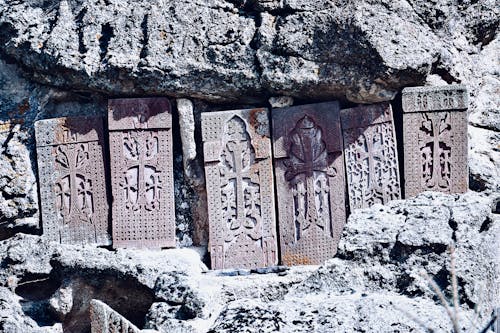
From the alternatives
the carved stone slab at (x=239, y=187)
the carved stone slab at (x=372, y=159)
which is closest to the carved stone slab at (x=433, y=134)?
the carved stone slab at (x=372, y=159)

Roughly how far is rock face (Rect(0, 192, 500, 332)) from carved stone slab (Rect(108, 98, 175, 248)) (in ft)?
1.05

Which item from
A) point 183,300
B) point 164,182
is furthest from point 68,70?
point 183,300

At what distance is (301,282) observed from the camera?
9.12m

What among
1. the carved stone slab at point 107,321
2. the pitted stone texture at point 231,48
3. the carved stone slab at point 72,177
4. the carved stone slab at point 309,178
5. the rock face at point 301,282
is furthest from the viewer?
the carved stone slab at point 72,177

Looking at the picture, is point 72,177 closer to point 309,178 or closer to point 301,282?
point 309,178

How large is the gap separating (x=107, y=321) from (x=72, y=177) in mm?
3100

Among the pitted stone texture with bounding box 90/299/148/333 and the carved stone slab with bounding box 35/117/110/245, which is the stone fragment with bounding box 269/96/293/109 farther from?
the pitted stone texture with bounding box 90/299/148/333

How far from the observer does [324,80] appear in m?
11.5

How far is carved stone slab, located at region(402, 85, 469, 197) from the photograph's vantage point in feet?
Answer: 37.7

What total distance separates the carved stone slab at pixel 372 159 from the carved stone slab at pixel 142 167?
1706 mm

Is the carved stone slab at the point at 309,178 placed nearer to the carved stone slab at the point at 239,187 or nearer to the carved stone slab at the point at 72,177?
the carved stone slab at the point at 239,187

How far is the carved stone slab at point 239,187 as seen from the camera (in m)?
11.6

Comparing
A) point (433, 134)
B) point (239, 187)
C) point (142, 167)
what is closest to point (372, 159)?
point (433, 134)

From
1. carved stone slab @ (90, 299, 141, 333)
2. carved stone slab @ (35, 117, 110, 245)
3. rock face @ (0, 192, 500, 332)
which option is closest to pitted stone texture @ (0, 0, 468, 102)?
carved stone slab @ (35, 117, 110, 245)
